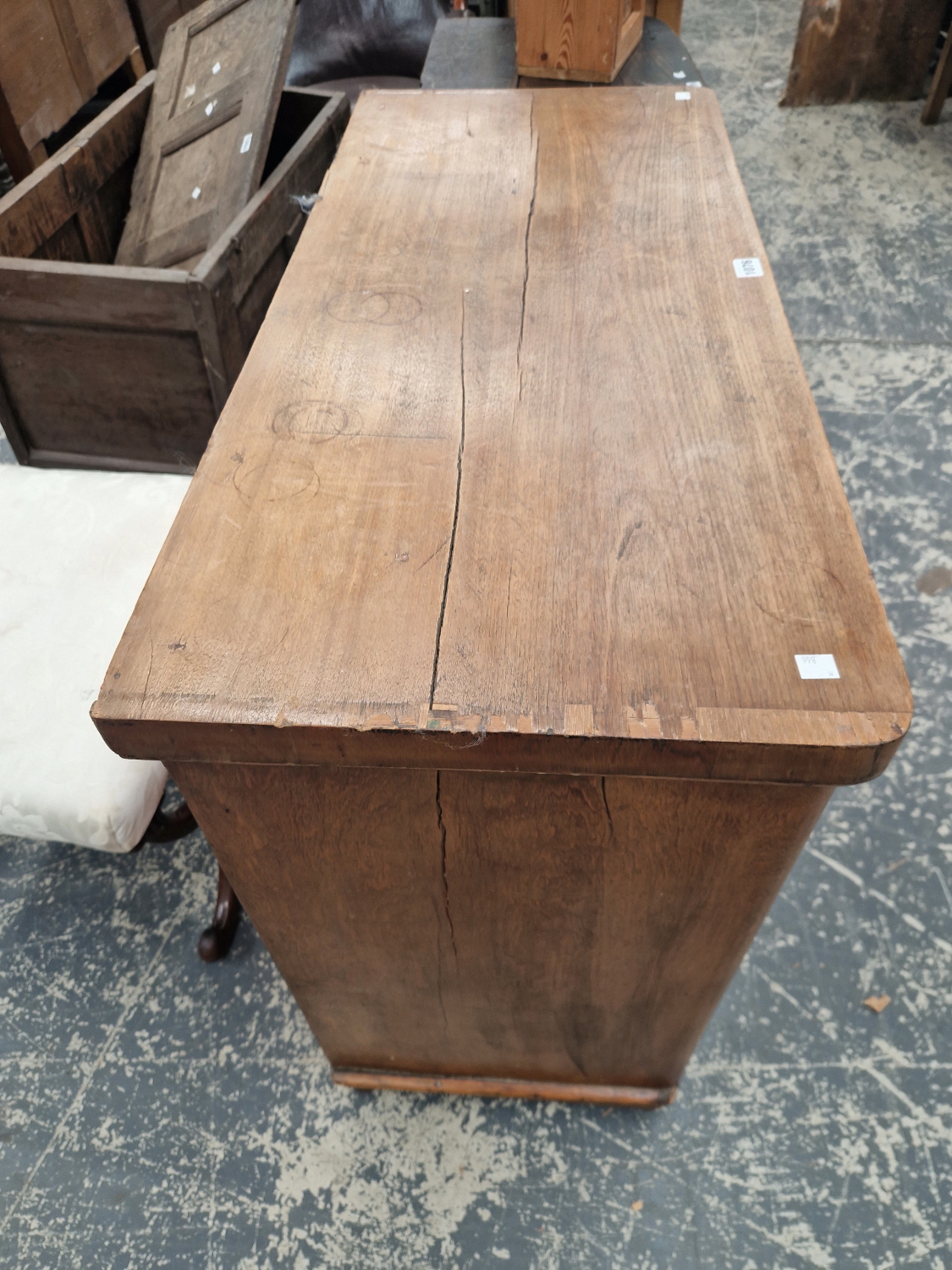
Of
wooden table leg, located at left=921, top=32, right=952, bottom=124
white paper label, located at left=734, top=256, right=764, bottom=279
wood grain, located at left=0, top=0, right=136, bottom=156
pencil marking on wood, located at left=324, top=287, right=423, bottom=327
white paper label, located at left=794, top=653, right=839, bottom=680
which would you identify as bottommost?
wooden table leg, located at left=921, top=32, right=952, bottom=124

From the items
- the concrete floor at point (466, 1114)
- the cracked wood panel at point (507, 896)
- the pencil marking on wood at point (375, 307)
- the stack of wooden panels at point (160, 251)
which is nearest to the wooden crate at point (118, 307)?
the stack of wooden panels at point (160, 251)

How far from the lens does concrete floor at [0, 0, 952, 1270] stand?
107cm

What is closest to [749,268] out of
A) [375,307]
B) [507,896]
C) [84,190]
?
[375,307]

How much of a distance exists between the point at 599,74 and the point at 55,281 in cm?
105

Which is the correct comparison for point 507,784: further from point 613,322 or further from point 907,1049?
point 907,1049

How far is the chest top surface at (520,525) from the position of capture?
0.63 metres

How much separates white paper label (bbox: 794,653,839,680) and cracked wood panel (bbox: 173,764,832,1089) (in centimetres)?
9

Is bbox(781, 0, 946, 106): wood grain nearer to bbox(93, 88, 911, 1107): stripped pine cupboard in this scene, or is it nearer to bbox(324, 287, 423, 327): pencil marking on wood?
bbox(93, 88, 911, 1107): stripped pine cupboard

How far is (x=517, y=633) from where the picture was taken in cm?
67

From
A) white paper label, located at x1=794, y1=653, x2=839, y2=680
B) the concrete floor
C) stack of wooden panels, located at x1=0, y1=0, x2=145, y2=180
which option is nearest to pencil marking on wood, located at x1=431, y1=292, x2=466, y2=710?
white paper label, located at x1=794, y1=653, x2=839, y2=680

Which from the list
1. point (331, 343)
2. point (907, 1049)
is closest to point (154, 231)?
point (331, 343)

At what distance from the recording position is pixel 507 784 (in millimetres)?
710

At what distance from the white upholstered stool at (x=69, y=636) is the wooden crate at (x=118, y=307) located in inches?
14.9

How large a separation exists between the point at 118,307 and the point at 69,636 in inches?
28.1
